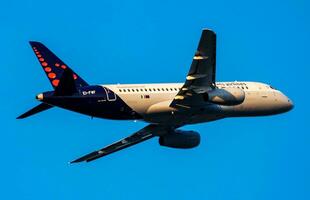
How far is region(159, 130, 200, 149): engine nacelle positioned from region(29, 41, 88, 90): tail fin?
9.35m

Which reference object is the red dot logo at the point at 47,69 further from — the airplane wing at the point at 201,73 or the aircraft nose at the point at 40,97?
the airplane wing at the point at 201,73

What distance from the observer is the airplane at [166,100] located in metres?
65.9

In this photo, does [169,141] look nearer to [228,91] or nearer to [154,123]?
[154,123]

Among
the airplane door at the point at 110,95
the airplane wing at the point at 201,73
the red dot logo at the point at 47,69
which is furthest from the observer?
the red dot logo at the point at 47,69

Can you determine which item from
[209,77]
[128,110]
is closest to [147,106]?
[128,110]

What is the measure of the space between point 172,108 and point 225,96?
14.5 feet

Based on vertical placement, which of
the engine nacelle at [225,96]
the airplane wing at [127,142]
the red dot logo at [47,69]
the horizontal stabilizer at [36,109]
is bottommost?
the airplane wing at [127,142]

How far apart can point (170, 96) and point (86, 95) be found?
7568mm

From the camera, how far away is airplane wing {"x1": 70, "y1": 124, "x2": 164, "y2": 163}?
75.9 meters

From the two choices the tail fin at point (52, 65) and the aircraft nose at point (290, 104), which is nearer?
the tail fin at point (52, 65)

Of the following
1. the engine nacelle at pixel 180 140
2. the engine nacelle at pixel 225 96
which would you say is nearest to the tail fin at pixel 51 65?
the engine nacelle at pixel 180 140

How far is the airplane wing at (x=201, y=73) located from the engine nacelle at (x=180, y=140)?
7227 millimetres

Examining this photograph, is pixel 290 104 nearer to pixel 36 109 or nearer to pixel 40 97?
pixel 36 109

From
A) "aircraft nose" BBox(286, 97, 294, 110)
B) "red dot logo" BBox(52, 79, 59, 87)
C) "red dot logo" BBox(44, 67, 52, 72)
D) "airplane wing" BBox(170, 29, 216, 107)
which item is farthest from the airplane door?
"aircraft nose" BBox(286, 97, 294, 110)
